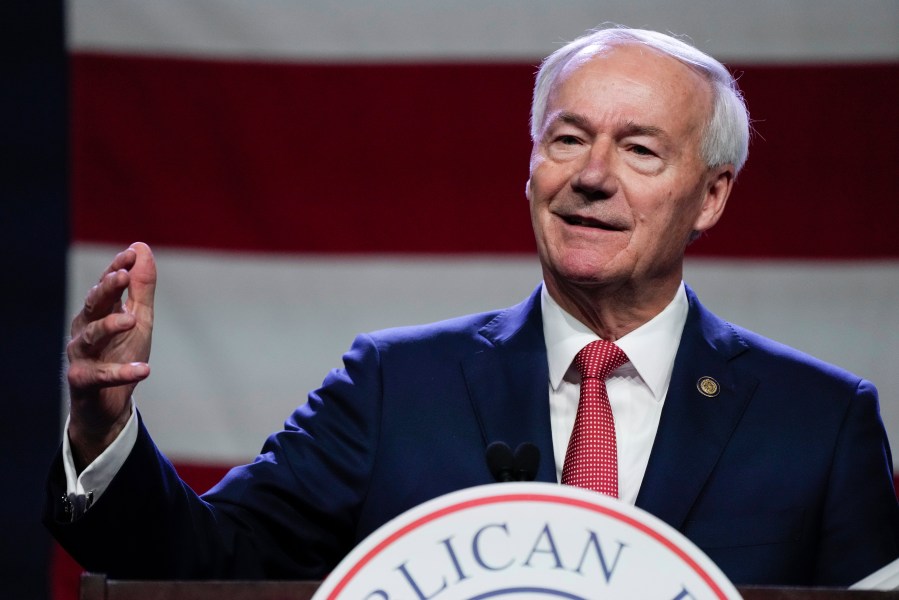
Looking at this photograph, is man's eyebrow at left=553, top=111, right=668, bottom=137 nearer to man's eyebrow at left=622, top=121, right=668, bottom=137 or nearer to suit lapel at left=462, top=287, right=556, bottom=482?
man's eyebrow at left=622, top=121, right=668, bottom=137

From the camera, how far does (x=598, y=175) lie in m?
1.55

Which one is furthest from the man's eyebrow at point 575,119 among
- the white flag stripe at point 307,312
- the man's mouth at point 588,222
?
the white flag stripe at point 307,312

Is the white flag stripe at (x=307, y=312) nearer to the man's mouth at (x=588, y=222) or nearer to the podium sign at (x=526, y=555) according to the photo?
the man's mouth at (x=588, y=222)

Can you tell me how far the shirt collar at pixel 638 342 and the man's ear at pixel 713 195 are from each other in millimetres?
114

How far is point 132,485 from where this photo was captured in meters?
1.25

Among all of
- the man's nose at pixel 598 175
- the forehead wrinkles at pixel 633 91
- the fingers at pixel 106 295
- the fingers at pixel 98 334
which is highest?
the forehead wrinkles at pixel 633 91

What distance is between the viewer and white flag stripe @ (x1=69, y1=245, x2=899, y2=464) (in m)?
2.57

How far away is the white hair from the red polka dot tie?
354 mm

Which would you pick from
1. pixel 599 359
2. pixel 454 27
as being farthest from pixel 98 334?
pixel 454 27

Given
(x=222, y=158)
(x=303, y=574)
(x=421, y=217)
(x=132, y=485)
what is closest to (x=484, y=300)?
(x=421, y=217)

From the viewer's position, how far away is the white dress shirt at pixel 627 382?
59.3 inches

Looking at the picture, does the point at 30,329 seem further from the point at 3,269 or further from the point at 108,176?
the point at 108,176

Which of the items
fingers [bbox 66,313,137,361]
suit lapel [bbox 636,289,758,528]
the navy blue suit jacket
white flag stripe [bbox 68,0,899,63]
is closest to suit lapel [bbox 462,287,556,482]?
the navy blue suit jacket

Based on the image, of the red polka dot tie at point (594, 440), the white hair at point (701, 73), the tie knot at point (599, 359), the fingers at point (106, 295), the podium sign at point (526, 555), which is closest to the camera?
the podium sign at point (526, 555)
